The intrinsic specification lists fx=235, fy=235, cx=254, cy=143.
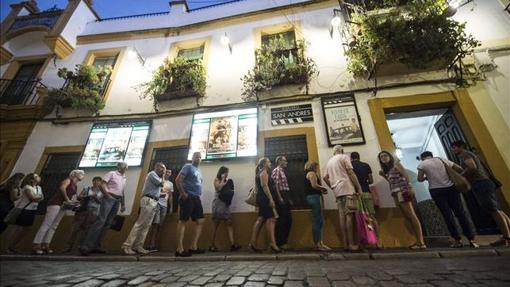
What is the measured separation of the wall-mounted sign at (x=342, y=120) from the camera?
638cm

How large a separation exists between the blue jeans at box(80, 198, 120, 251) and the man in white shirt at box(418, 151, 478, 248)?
6.78 meters

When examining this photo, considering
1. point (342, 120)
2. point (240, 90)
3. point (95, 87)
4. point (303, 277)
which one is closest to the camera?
point (303, 277)

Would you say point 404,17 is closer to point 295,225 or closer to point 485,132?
point 485,132

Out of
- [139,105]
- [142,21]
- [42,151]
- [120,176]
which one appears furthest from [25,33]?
[120,176]

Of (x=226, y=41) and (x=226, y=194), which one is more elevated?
(x=226, y=41)

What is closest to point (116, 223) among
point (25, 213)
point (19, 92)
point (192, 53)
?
point (25, 213)

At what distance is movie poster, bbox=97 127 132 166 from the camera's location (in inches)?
295

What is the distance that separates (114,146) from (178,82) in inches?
118

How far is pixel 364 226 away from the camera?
4176 millimetres

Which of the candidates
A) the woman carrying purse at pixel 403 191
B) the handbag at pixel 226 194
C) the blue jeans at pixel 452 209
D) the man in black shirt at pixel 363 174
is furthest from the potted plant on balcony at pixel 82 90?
the blue jeans at pixel 452 209

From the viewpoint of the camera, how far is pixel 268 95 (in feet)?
25.0

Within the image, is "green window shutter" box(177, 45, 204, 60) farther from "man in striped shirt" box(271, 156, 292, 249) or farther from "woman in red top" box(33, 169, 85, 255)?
"man in striped shirt" box(271, 156, 292, 249)

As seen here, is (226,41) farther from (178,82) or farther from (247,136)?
(247,136)

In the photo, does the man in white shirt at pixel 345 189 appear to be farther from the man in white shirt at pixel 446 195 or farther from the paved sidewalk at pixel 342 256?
the man in white shirt at pixel 446 195
